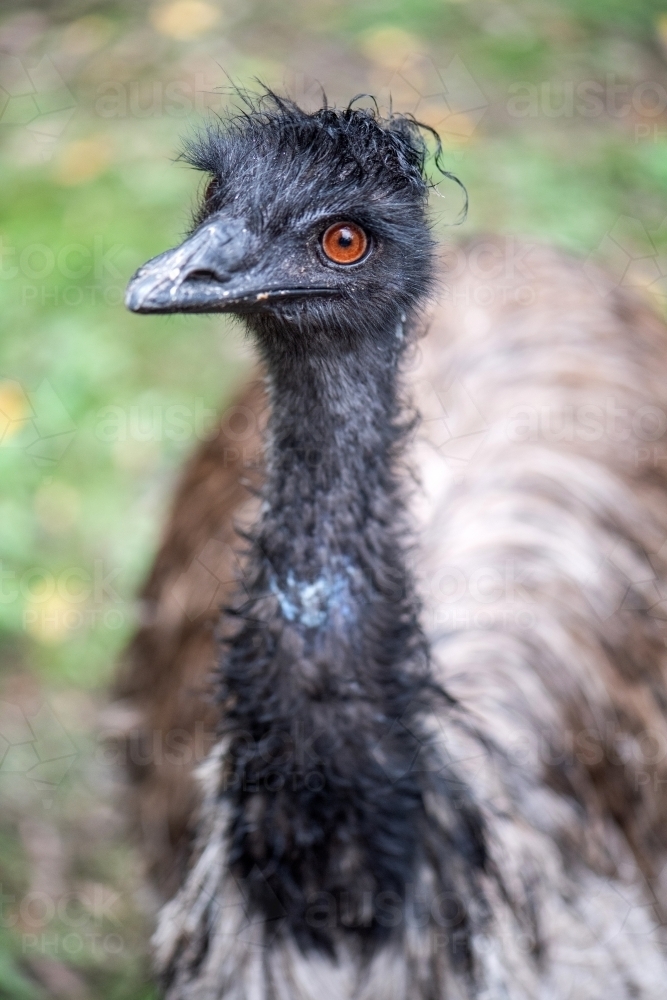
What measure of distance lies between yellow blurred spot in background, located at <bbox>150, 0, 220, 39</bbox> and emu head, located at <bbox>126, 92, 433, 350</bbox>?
5316 millimetres

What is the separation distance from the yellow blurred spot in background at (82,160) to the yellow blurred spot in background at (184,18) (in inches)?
40.0

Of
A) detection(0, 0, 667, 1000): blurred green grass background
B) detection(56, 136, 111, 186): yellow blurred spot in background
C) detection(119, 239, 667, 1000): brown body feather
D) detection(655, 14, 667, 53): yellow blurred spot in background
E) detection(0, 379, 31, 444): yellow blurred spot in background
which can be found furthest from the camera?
detection(655, 14, 667, 53): yellow blurred spot in background

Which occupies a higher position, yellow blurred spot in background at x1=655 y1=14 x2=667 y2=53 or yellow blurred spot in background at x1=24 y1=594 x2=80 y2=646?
yellow blurred spot in background at x1=655 y1=14 x2=667 y2=53

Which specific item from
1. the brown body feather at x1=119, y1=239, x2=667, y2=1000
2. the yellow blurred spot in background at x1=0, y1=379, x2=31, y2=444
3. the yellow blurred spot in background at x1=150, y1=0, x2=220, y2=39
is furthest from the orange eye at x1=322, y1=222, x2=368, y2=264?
the yellow blurred spot in background at x1=150, y1=0, x2=220, y2=39

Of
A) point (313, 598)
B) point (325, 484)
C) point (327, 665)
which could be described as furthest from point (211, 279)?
point (327, 665)

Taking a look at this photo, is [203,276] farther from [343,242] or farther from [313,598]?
[313,598]

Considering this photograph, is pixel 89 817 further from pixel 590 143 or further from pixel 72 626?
pixel 590 143

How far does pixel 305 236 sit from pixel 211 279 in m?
0.18

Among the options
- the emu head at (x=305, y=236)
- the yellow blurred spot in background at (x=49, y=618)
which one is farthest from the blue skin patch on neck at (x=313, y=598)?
the yellow blurred spot in background at (x=49, y=618)

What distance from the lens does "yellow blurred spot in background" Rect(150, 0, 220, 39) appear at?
6.99 m

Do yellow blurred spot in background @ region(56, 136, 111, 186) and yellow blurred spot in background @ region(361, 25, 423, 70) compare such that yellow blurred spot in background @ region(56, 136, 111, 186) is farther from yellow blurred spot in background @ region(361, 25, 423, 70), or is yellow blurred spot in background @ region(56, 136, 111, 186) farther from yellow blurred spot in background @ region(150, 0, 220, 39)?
yellow blurred spot in background @ region(361, 25, 423, 70)

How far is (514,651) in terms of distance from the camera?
3.07m

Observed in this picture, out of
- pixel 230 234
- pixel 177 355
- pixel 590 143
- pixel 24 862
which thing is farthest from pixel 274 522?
pixel 590 143

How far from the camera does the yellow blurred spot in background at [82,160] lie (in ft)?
20.5
